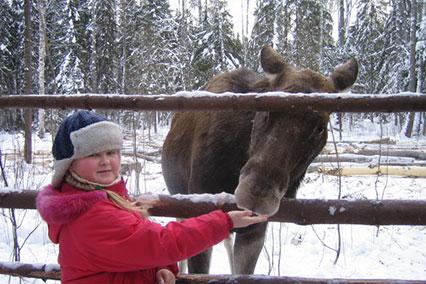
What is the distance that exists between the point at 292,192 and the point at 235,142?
647 mm

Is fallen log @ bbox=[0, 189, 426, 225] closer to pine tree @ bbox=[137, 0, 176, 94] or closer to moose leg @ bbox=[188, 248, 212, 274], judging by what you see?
moose leg @ bbox=[188, 248, 212, 274]

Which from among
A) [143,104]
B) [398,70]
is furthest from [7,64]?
[143,104]

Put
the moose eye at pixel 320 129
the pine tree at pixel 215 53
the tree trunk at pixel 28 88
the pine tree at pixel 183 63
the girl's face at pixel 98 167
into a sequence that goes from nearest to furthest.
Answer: the girl's face at pixel 98 167
the moose eye at pixel 320 129
the tree trunk at pixel 28 88
the pine tree at pixel 215 53
the pine tree at pixel 183 63

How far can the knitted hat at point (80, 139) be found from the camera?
5.82 feet

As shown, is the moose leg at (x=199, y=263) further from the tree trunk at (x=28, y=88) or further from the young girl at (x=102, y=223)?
the tree trunk at (x=28, y=88)

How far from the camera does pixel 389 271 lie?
4.90 metres

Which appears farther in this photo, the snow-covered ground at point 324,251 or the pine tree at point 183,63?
the pine tree at point 183,63

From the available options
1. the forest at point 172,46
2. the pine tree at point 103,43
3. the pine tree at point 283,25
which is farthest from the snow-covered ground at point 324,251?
the pine tree at point 103,43

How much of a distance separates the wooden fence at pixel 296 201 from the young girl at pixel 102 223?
0.57 meters

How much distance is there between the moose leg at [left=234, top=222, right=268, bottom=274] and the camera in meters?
3.57

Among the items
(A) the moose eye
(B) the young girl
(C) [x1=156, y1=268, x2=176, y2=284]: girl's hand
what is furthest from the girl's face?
(A) the moose eye

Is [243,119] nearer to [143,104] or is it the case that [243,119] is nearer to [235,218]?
[143,104]

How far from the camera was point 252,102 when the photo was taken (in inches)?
93.0

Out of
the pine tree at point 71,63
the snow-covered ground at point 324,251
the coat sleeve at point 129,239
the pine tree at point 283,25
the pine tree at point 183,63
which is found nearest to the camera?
the coat sleeve at point 129,239
